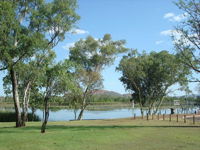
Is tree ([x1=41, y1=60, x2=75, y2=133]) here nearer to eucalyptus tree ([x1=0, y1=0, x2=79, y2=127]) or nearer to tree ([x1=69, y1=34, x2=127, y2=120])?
eucalyptus tree ([x1=0, y1=0, x2=79, y2=127])

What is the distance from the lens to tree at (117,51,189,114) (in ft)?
151

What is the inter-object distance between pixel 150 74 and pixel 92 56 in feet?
34.4

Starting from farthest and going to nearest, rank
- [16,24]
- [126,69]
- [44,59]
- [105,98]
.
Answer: [105,98] → [126,69] → [44,59] → [16,24]

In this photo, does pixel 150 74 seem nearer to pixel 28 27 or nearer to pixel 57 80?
pixel 28 27

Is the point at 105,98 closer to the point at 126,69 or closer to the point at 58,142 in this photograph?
the point at 126,69

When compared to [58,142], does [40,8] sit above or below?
above

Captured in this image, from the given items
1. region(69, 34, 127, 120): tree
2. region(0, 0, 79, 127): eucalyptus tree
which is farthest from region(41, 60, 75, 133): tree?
region(69, 34, 127, 120): tree

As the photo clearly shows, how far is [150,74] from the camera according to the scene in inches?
1993

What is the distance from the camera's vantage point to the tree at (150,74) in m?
45.9

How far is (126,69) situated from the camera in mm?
45875

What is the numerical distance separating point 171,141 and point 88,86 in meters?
32.2

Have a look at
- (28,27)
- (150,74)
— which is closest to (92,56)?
(150,74)

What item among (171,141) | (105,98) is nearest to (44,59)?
(171,141)

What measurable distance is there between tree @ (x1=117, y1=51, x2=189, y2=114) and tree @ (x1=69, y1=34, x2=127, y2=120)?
86.0 inches
